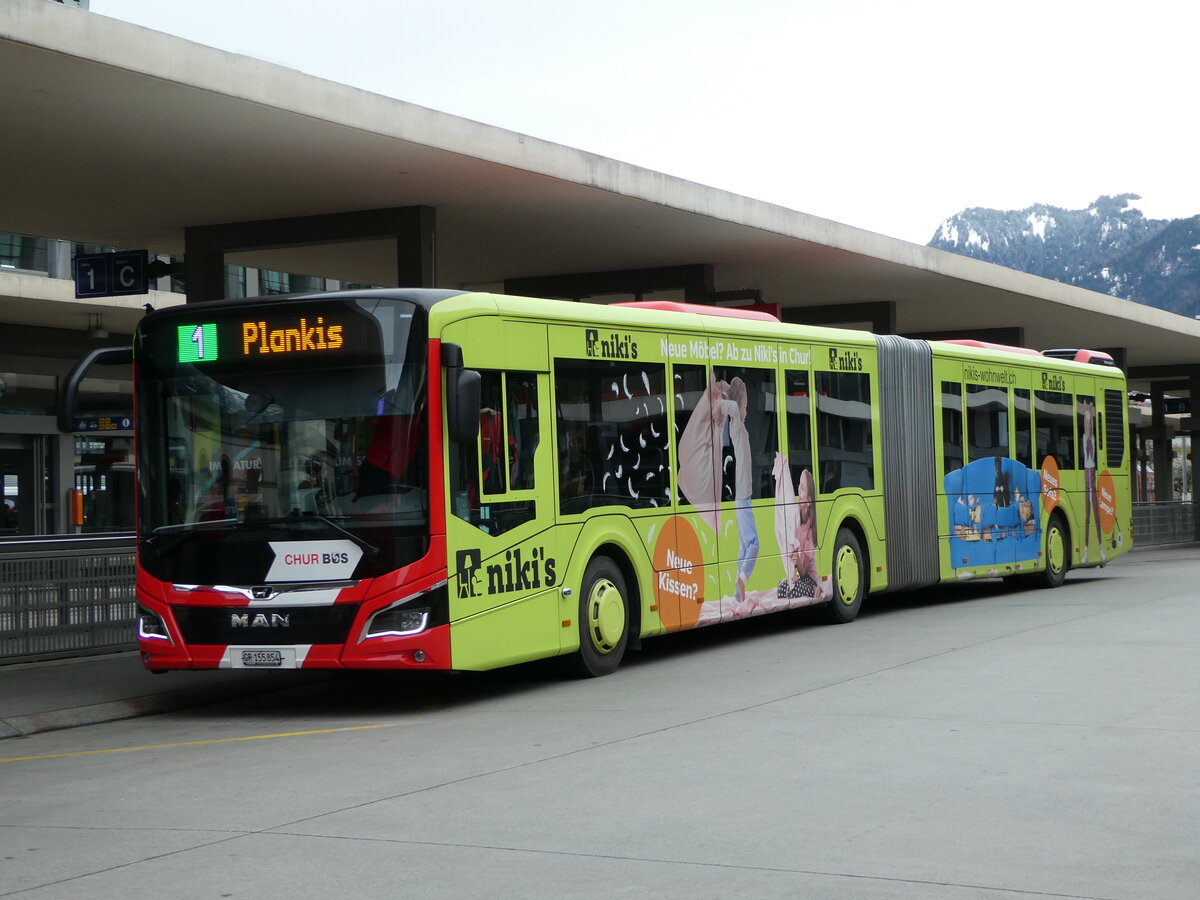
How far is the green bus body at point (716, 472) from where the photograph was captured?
453 inches

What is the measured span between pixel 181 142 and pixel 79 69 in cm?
300

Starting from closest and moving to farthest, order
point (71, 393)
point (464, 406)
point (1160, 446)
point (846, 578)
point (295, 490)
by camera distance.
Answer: point (464, 406) < point (295, 490) < point (71, 393) < point (846, 578) < point (1160, 446)

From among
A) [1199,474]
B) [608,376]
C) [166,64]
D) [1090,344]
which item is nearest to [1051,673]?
[608,376]

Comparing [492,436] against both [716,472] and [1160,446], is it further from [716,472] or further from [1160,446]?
[1160,446]

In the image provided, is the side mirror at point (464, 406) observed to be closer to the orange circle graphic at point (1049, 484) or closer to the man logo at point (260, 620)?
the man logo at point (260, 620)

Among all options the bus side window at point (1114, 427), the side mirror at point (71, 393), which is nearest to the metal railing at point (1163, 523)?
the bus side window at point (1114, 427)

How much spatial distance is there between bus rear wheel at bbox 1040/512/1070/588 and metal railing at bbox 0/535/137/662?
1264cm

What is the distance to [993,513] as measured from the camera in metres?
20.2

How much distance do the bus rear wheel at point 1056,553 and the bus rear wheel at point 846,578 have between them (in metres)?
5.48

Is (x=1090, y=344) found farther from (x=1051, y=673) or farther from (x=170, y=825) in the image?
(x=170, y=825)

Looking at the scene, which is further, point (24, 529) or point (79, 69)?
point (24, 529)

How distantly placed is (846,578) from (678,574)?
390cm

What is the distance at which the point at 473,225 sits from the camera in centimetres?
2067

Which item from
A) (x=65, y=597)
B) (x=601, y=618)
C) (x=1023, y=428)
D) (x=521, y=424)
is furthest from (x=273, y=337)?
(x=1023, y=428)
